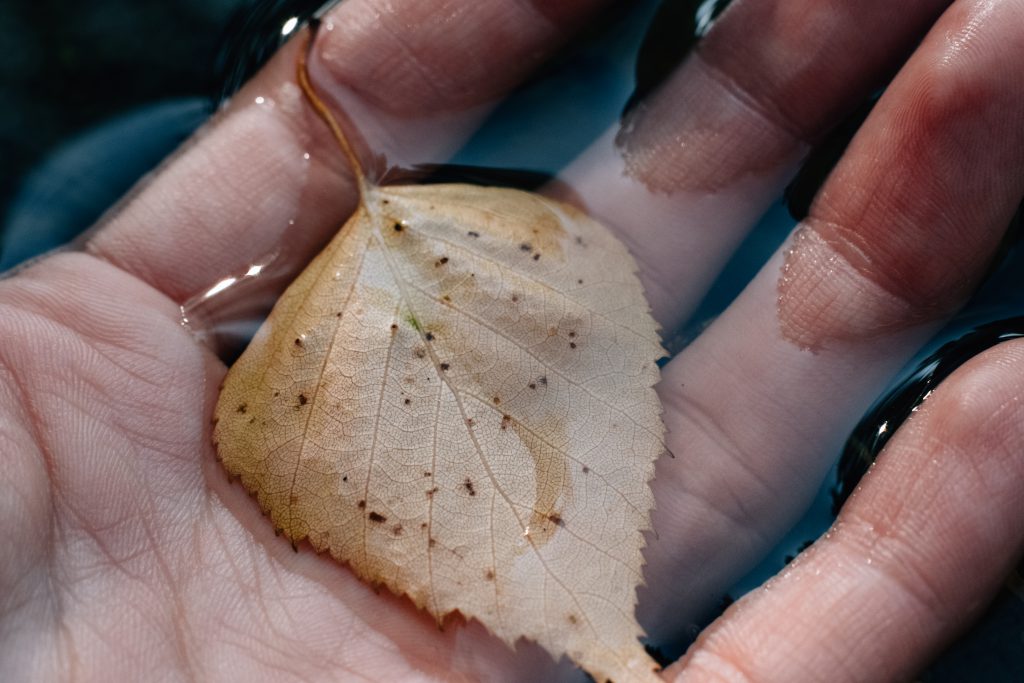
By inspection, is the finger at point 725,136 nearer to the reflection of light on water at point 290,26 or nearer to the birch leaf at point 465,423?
the birch leaf at point 465,423

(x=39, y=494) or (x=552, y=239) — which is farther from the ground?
(x=552, y=239)

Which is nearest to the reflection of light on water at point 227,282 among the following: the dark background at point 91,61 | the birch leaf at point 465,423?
the birch leaf at point 465,423

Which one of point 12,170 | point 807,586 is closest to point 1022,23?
point 807,586

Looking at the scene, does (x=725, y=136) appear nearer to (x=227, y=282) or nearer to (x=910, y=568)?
(x=910, y=568)

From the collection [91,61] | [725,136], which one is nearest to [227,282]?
[91,61]

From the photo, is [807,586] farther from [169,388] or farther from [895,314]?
[169,388]

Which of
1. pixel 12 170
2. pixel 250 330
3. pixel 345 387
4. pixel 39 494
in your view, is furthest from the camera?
pixel 12 170
